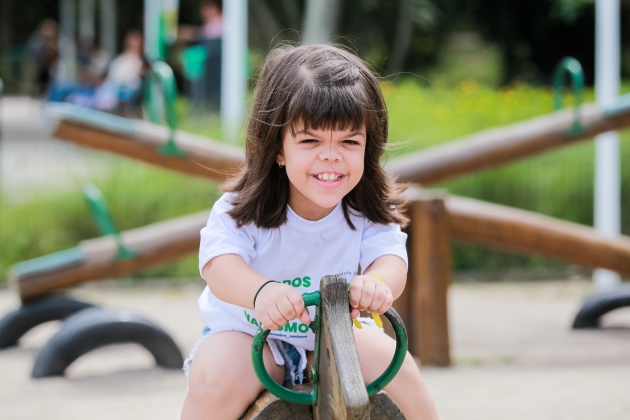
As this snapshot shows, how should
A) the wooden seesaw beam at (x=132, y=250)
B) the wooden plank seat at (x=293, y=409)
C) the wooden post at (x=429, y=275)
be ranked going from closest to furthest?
the wooden plank seat at (x=293, y=409), the wooden post at (x=429, y=275), the wooden seesaw beam at (x=132, y=250)

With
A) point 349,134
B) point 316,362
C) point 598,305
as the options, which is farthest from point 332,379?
point 598,305

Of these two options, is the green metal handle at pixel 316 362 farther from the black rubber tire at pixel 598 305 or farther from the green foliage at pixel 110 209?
the green foliage at pixel 110 209

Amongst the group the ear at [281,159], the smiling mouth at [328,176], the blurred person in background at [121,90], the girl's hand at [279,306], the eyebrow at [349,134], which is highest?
the blurred person in background at [121,90]

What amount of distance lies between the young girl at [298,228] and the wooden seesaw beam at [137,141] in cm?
217

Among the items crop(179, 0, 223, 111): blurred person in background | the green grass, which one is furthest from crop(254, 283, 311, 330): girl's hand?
crop(179, 0, 223, 111): blurred person in background

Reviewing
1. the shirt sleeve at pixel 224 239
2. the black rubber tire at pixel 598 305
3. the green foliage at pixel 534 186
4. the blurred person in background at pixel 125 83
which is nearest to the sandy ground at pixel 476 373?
the black rubber tire at pixel 598 305

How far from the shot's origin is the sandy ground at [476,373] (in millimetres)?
3686

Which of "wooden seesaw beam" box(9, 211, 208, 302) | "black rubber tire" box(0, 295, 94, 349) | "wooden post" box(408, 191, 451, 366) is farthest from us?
"black rubber tire" box(0, 295, 94, 349)

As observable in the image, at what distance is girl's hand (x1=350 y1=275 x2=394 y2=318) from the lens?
5.59 feet

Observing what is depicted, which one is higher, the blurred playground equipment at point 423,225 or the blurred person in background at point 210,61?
the blurred person in background at point 210,61

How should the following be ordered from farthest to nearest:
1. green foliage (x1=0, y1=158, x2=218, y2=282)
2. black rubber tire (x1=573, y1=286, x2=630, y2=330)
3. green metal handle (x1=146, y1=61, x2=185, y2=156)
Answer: green foliage (x1=0, y1=158, x2=218, y2=282) < black rubber tire (x1=573, y1=286, x2=630, y2=330) < green metal handle (x1=146, y1=61, x2=185, y2=156)

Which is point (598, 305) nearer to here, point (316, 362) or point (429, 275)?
point (429, 275)

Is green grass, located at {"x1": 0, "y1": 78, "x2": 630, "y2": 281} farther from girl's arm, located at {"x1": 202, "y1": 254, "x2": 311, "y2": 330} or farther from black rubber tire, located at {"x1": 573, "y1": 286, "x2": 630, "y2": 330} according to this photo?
girl's arm, located at {"x1": 202, "y1": 254, "x2": 311, "y2": 330}

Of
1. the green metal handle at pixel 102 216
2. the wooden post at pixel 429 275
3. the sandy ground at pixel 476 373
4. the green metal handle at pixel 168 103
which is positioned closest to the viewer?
the sandy ground at pixel 476 373
